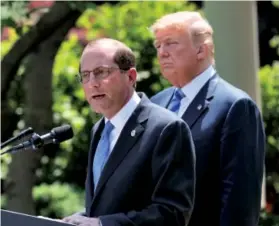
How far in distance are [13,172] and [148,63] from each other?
7.09 feet

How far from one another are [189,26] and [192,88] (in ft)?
0.95

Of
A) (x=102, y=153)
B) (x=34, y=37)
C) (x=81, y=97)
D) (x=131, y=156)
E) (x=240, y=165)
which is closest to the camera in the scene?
(x=131, y=156)

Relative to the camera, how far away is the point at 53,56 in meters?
7.59

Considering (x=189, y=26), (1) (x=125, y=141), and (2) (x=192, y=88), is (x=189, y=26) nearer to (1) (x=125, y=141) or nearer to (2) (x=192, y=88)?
(2) (x=192, y=88)

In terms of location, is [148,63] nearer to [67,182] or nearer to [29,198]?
[67,182]

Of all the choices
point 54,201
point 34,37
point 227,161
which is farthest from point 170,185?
point 54,201

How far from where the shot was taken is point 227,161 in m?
4.16

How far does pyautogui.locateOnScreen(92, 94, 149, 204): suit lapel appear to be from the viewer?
3.62 meters

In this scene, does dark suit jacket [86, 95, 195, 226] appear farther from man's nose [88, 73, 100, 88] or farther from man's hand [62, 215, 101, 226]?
man's nose [88, 73, 100, 88]

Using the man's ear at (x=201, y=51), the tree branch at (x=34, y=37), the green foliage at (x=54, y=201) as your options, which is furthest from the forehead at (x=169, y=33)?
the green foliage at (x=54, y=201)

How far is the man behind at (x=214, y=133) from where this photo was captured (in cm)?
415

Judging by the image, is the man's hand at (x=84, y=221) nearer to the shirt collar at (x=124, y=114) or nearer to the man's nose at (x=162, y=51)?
the shirt collar at (x=124, y=114)

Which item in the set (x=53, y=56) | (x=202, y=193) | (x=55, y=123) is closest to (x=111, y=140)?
(x=202, y=193)

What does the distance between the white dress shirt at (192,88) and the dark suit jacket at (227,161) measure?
0.05 meters
